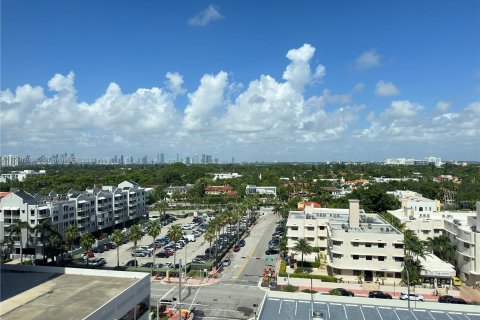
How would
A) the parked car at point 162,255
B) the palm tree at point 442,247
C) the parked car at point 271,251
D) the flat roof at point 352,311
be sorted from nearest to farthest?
1. the flat roof at point 352,311
2. the palm tree at point 442,247
3. the parked car at point 162,255
4. the parked car at point 271,251

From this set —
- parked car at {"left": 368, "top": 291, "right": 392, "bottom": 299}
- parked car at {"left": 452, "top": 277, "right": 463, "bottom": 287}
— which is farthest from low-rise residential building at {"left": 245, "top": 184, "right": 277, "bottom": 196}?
parked car at {"left": 368, "top": 291, "right": 392, "bottom": 299}

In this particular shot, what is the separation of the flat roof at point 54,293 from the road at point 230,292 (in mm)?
11965

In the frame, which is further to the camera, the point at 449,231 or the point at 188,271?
the point at 449,231

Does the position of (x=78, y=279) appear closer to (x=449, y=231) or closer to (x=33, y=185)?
(x=449, y=231)

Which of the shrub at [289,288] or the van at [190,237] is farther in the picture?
the van at [190,237]

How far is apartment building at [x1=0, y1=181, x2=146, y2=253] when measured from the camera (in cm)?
6831

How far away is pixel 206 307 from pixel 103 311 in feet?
60.5

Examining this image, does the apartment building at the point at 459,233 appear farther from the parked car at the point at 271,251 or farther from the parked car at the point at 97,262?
the parked car at the point at 97,262

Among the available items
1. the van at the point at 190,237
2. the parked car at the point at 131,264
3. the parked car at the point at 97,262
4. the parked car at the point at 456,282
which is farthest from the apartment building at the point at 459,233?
the parked car at the point at 97,262

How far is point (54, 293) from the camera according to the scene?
33.0 metres

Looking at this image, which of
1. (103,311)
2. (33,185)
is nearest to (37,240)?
(103,311)

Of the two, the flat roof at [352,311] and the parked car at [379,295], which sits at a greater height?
the flat roof at [352,311]

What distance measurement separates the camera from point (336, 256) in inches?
2174

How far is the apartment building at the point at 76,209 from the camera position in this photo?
68312mm
